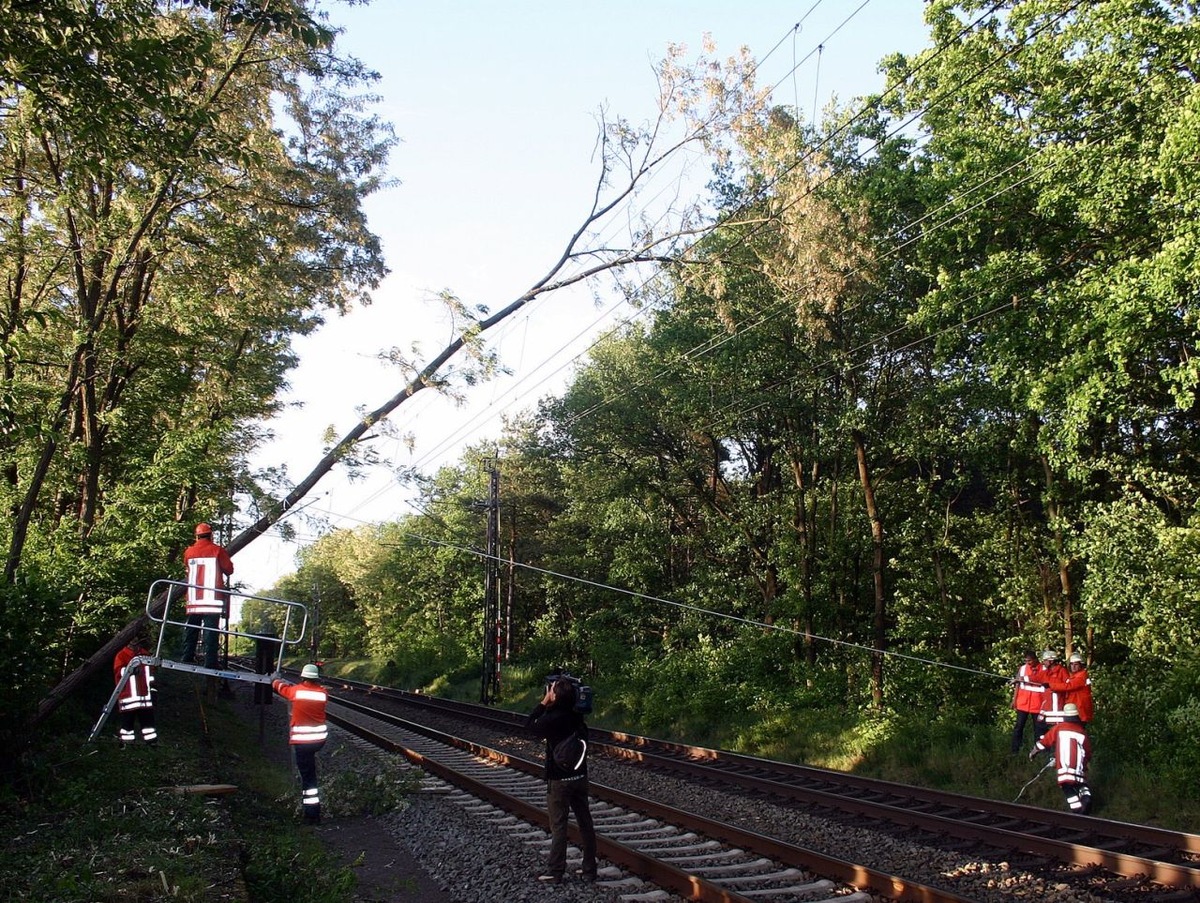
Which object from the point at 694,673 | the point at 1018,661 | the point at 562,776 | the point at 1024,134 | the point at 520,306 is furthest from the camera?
the point at 694,673

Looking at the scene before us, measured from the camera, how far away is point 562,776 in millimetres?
7832

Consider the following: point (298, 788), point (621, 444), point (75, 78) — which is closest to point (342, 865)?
→ point (298, 788)

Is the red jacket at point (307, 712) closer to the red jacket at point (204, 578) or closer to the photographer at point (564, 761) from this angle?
the red jacket at point (204, 578)

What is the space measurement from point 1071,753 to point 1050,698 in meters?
1.62

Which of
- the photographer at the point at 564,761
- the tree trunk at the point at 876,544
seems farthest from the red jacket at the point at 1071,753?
the tree trunk at the point at 876,544

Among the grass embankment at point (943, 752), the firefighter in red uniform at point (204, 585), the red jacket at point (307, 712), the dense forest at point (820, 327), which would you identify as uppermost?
the dense forest at point (820, 327)

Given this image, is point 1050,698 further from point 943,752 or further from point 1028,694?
point 943,752

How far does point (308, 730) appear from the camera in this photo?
10148 mm

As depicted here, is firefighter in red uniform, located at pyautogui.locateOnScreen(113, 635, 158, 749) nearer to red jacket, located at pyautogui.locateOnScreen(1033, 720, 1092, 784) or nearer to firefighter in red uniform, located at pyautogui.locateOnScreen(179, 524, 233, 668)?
firefighter in red uniform, located at pyautogui.locateOnScreen(179, 524, 233, 668)

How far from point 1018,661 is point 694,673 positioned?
922 centimetres

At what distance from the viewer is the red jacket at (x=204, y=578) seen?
36.7ft

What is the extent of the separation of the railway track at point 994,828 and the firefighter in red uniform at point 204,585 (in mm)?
6897

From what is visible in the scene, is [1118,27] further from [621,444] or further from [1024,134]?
[621,444]

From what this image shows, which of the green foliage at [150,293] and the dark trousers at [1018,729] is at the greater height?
the green foliage at [150,293]
